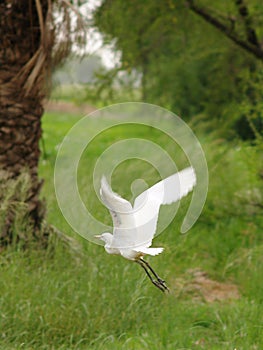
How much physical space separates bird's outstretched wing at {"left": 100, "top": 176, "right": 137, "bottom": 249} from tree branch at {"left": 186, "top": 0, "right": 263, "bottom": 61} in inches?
220

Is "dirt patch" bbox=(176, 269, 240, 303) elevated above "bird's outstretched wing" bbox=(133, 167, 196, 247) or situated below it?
below

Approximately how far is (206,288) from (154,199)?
3.96 m

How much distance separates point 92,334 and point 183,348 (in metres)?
0.58

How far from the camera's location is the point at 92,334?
4.12 m

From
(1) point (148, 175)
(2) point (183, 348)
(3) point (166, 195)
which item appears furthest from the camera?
(1) point (148, 175)

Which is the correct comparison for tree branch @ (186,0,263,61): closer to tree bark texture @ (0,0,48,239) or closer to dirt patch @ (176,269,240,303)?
tree bark texture @ (0,0,48,239)

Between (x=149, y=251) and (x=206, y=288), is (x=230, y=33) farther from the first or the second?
(x=149, y=251)

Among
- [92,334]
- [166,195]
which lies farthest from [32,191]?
[166,195]

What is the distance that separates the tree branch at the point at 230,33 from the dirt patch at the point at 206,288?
2.57 meters

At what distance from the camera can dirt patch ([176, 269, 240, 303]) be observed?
5.19 metres

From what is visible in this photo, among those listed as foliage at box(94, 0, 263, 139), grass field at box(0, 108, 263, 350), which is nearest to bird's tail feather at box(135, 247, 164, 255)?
grass field at box(0, 108, 263, 350)

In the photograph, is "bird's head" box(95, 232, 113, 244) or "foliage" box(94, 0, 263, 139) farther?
"foliage" box(94, 0, 263, 139)

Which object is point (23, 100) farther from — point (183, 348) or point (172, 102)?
point (172, 102)

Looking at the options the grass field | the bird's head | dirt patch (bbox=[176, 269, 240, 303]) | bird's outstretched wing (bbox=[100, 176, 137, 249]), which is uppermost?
bird's outstretched wing (bbox=[100, 176, 137, 249])
